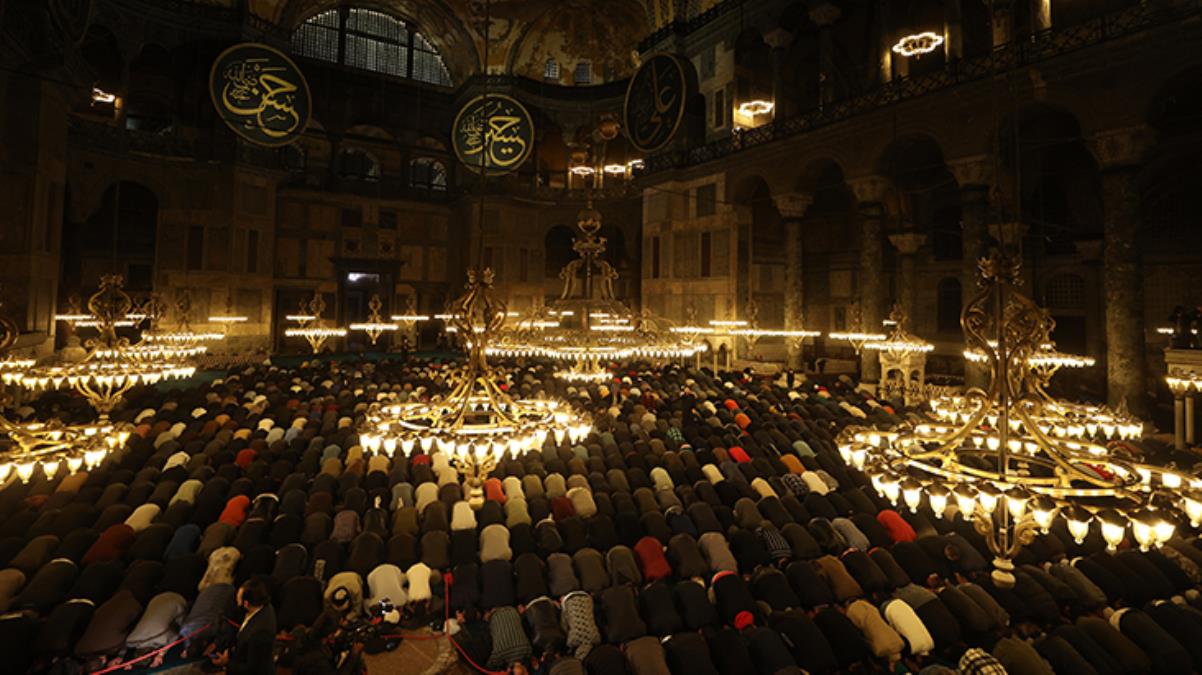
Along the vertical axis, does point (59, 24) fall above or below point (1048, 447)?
above

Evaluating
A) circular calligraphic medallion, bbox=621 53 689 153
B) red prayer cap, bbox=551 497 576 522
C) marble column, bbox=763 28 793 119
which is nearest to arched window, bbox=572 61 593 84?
marble column, bbox=763 28 793 119

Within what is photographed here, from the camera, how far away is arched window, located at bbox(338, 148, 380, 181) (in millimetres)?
21906

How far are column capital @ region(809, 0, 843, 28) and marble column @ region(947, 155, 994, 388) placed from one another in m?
5.69

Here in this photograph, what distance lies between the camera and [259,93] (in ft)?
35.1

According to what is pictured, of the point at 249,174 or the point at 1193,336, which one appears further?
the point at 249,174

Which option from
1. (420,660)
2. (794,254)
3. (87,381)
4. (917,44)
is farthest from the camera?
(794,254)

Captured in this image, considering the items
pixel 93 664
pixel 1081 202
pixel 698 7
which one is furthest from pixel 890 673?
pixel 698 7

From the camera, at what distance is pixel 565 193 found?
2242 cm

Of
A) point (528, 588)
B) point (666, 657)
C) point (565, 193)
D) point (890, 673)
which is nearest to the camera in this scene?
point (666, 657)

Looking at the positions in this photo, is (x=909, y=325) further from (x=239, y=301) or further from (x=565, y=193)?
(x=239, y=301)

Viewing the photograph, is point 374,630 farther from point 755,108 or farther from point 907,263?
point 755,108

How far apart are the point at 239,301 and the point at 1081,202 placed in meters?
23.4

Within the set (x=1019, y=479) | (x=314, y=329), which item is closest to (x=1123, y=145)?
(x=1019, y=479)

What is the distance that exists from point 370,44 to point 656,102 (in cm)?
1438
